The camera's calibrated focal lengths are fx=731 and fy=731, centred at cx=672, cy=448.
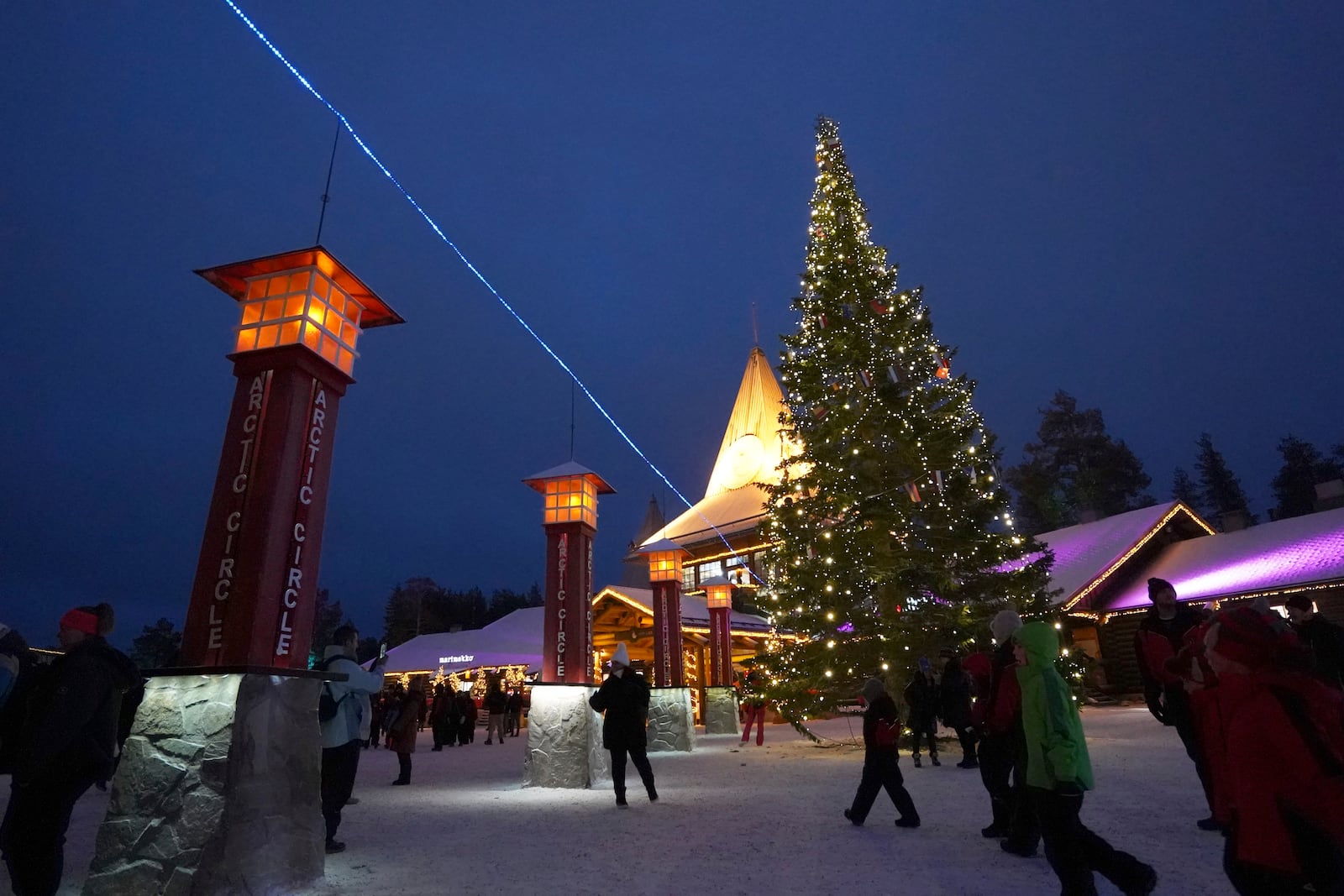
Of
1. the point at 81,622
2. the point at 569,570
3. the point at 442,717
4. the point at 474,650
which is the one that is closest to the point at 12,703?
the point at 81,622

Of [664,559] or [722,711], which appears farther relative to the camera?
[722,711]

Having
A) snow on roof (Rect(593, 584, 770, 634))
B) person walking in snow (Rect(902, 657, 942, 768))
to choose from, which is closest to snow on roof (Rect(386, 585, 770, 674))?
snow on roof (Rect(593, 584, 770, 634))

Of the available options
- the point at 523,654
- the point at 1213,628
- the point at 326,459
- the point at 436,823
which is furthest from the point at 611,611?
the point at 1213,628

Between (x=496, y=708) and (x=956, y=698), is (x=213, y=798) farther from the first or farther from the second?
(x=496, y=708)

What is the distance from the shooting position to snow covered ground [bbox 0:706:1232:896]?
455 cm

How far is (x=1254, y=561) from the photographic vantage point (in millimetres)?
20359

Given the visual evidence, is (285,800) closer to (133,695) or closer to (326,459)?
(326,459)

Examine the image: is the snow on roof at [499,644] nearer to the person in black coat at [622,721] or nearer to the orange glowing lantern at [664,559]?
the orange glowing lantern at [664,559]

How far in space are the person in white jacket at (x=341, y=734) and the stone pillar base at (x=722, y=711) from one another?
17.2 m

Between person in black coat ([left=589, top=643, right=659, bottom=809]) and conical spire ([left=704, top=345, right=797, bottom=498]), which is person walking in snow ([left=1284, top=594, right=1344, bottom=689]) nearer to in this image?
person in black coat ([left=589, top=643, right=659, bottom=809])

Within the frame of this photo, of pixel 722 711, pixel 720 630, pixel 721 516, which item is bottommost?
pixel 722 711

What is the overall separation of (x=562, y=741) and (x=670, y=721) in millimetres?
7246

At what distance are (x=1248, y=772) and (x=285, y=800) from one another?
5081 mm

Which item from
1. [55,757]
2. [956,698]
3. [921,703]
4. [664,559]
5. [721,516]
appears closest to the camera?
[55,757]
